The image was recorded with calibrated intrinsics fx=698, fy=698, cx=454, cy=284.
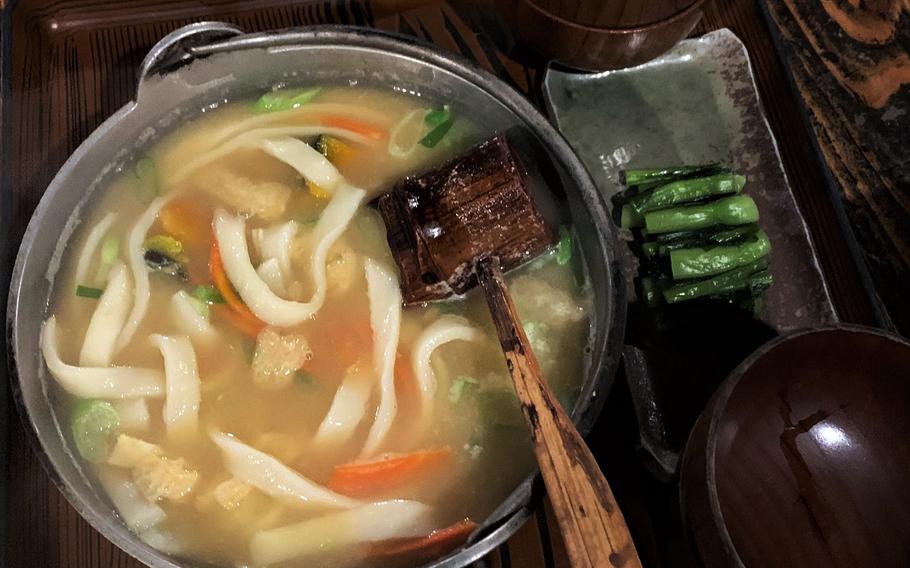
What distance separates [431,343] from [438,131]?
2.40 ft

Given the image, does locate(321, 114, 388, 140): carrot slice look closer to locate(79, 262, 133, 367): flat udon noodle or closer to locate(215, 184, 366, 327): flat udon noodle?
locate(215, 184, 366, 327): flat udon noodle

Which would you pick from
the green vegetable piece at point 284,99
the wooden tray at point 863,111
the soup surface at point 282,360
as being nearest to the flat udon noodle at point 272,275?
the soup surface at point 282,360

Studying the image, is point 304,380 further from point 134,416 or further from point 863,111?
point 863,111

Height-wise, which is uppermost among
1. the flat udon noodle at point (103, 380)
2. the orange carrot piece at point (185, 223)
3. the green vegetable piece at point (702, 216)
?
the orange carrot piece at point (185, 223)

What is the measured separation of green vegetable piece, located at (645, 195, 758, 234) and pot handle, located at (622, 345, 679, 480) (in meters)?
0.43

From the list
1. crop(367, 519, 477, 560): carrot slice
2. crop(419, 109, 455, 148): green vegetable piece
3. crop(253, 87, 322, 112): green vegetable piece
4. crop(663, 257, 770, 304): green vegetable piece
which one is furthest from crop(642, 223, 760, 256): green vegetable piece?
crop(253, 87, 322, 112): green vegetable piece

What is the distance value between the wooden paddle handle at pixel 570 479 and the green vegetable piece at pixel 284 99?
Answer: 3.59 feet

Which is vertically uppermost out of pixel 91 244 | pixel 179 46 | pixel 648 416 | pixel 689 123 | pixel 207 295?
pixel 179 46

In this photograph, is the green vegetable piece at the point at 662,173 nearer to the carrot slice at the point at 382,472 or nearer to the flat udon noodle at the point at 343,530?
the carrot slice at the point at 382,472

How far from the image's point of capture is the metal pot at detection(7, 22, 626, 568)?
1.73m

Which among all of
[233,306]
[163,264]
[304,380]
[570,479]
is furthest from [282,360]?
[570,479]

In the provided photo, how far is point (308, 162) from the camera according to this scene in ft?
7.14

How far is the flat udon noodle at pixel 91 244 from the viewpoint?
2.06 m

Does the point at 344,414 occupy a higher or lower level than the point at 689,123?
lower
